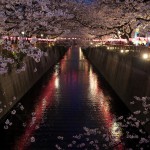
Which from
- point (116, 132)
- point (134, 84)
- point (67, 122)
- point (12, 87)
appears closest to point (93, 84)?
point (12, 87)

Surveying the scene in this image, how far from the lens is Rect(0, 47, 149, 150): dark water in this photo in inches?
753

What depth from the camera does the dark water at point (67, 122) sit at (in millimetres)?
19125

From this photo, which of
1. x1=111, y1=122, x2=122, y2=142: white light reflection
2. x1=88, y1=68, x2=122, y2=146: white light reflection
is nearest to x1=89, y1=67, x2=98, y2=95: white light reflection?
x1=88, y1=68, x2=122, y2=146: white light reflection

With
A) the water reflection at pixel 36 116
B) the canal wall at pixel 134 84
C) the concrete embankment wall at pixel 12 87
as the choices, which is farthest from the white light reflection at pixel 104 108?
the concrete embankment wall at pixel 12 87

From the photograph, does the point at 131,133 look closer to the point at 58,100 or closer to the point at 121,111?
the point at 121,111

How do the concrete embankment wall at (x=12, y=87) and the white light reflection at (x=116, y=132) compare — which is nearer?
the white light reflection at (x=116, y=132)

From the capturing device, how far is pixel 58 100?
103 ft

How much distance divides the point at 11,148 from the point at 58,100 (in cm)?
1297

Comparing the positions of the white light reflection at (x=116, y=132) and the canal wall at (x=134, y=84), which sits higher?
the canal wall at (x=134, y=84)

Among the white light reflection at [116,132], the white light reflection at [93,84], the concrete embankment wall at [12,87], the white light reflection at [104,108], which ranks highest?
the concrete embankment wall at [12,87]

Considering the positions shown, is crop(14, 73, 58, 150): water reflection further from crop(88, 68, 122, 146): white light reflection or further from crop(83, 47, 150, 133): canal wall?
crop(83, 47, 150, 133): canal wall

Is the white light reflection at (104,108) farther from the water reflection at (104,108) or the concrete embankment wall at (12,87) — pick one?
the concrete embankment wall at (12,87)

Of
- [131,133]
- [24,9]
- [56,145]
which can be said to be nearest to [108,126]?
[131,133]

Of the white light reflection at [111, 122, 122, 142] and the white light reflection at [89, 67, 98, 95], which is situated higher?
the white light reflection at [111, 122, 122, 142]
